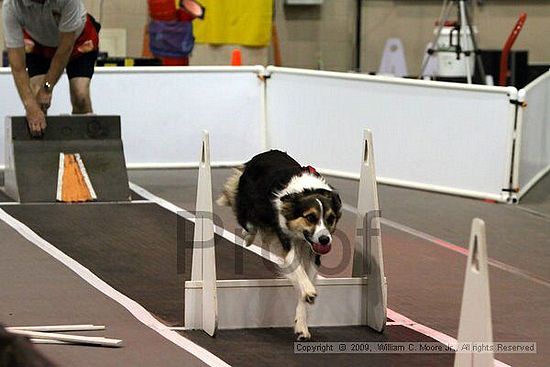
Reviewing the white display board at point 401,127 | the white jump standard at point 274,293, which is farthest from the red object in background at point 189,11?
the white jump standard at point 274,293

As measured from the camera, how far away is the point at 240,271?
6.80 meters

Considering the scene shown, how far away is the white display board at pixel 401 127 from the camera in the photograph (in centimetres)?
946

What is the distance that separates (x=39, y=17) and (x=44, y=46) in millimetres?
399

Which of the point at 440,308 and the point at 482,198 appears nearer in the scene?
the point at 440,308

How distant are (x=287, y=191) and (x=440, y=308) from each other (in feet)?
4.18

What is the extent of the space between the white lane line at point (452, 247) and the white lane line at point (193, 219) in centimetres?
127

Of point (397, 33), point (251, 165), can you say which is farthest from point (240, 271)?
point (397, 33)

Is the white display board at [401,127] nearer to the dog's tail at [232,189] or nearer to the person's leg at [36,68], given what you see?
the person's leg at [36,68]

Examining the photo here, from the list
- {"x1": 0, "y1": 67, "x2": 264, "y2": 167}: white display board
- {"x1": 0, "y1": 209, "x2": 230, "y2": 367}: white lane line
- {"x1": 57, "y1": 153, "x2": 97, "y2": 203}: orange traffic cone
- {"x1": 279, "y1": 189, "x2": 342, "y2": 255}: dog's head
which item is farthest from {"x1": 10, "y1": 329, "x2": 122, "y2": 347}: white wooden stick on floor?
{"x1": 0, "y1": 67, "x2": 264, "y2": 167}: white display board

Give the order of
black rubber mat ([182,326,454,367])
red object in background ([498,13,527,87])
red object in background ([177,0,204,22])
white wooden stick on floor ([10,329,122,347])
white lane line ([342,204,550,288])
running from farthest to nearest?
red object in background ([177,0,204,22])
red object in background ([498,13,527,87])
white lane line ([342,204,550,288])
white wooden stick on floor ([10,329,122,347])
black rubber mat ([182,326,454,367])

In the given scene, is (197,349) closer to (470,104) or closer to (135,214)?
(135,214)

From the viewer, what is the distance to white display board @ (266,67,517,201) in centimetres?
946
